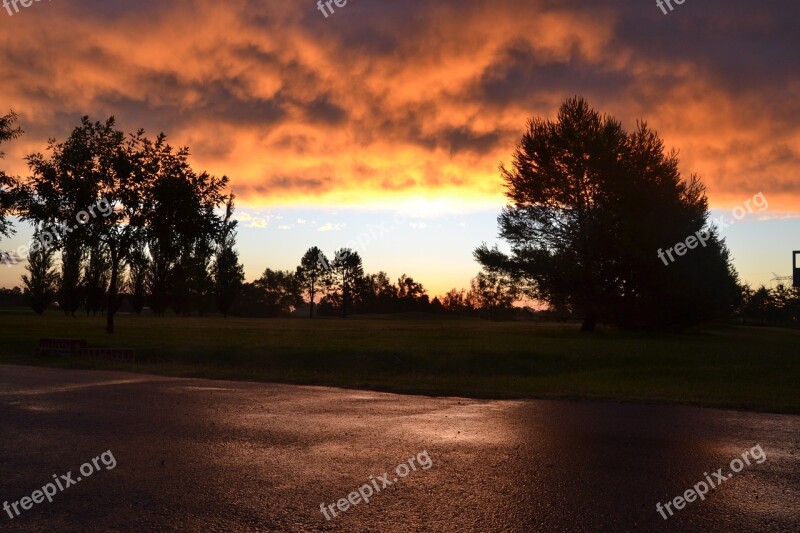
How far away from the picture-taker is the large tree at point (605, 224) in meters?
43.0

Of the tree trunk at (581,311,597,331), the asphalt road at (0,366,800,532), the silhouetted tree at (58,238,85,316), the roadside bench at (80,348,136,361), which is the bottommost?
the asphalt road at (0,366,800,532)

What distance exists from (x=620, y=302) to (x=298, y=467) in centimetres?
4032

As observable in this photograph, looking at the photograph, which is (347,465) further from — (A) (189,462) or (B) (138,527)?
(B) (138,527)

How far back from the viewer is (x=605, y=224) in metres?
42.9

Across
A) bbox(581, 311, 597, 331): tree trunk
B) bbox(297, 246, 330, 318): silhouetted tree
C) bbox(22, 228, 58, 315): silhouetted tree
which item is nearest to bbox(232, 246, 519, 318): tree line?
bbox(297, 246, 330, 318): silhouetted tree

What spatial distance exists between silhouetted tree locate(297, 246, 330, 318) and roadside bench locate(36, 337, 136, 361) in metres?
120

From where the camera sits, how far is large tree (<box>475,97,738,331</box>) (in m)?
43.0

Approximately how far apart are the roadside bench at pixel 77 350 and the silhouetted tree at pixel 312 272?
12024 centimetres

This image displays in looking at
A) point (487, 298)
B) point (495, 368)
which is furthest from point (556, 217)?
point (487, 298)

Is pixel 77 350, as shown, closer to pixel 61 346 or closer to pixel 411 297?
pixel 61 346

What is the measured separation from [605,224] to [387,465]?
125ft

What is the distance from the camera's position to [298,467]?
7.66 metres

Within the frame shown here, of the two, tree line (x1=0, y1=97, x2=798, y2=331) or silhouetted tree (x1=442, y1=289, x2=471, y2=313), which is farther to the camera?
silhouetted tree (x1=442, y1=289, x2=471, y2=313)

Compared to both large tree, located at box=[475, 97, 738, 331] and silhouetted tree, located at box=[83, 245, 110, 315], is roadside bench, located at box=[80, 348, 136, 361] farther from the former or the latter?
silhouetted tree, located at box=[83, 245, 110, 315]
